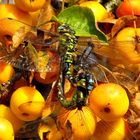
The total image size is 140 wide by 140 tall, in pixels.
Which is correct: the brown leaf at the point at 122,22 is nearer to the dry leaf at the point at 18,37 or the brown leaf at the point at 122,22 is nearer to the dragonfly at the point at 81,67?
the dragonfly at the point at 81,67

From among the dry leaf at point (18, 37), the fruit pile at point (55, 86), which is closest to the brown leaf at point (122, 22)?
the fruit pile at point (55, 86)

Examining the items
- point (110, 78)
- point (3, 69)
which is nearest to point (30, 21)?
point (3, 69)

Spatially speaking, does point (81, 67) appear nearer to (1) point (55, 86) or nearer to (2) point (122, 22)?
(1) point (55, 86)

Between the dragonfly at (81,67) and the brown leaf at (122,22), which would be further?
the brown leaf at (122,22)

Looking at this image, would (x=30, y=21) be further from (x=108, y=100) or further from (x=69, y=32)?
(x=108, y=100)

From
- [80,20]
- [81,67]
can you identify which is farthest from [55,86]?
[80,20]
